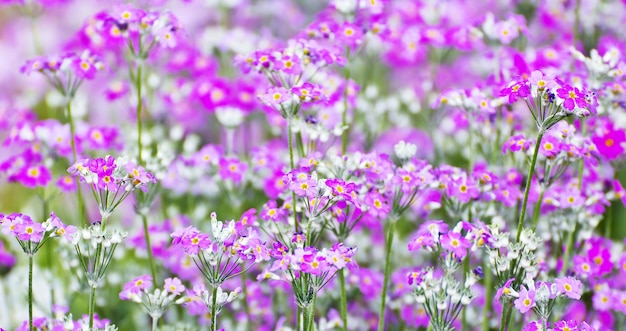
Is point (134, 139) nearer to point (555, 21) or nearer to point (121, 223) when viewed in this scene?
point (121, 223)

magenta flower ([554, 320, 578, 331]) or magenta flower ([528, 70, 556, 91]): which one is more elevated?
magenta flower ([528, 70, 556, 91])

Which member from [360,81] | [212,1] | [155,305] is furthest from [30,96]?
[155,305]

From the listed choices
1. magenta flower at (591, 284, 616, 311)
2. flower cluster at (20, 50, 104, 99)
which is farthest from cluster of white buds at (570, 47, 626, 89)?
flower cluster at (20, 50, 104, 99)

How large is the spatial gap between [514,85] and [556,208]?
905 millimetres

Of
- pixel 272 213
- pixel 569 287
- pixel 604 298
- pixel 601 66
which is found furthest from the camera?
pixel 604 298

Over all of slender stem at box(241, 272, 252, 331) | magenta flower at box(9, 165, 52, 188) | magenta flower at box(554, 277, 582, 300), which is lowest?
slender stem at box(241, 272, 252, 331)

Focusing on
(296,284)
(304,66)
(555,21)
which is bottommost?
(296,284)

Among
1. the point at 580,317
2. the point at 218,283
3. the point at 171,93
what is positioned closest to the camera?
the point at 218,283

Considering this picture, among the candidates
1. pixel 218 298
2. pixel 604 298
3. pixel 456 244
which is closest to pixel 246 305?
pixel 218 298

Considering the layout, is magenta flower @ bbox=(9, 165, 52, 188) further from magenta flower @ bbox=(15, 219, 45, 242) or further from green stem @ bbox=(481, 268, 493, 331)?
green stem @ bbox=(481, 268, 493, 331)

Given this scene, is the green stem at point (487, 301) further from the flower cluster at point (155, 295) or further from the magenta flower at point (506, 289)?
the flower cluster at point (155, 295)

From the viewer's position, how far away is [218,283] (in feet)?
9.04

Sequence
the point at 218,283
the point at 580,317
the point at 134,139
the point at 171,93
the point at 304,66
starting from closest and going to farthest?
the point at 218,283
the point at 304,66
the point at 580,317
the point at 134,139
the point at 171,93

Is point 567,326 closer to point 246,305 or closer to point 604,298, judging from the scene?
point 604,298
